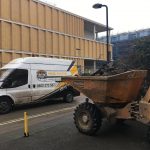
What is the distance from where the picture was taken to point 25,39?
35094mm

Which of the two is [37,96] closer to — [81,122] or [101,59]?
[81,122]

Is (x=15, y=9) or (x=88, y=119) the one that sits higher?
(x=15, y=9)

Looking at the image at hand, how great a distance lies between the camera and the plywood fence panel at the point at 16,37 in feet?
110

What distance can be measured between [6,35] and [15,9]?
3366 mm

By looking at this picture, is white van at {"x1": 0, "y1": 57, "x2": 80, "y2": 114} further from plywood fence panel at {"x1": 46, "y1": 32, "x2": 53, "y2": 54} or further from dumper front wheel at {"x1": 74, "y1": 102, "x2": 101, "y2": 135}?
plywood fence panel at {"x1": 46, "y1": 32, "x2": 53, "y2": 54}

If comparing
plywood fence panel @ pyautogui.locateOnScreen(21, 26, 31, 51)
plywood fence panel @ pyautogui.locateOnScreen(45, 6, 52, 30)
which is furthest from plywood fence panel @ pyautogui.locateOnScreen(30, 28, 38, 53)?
plywood fence panel @ pyautogui.locateOnScreen(45, 6, 52, 30)

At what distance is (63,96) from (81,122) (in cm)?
921

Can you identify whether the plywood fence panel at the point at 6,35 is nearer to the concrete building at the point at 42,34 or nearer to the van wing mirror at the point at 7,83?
the concrete building at the point at 42,34

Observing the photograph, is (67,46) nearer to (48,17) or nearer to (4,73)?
(48,17)

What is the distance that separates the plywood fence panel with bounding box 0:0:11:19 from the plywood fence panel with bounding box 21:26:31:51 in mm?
2562

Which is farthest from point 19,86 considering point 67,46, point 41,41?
point 67,46

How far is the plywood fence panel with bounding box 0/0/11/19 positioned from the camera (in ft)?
105

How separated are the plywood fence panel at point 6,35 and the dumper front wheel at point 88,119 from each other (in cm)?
2326

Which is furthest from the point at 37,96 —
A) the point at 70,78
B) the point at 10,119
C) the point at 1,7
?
the point at 1,7
